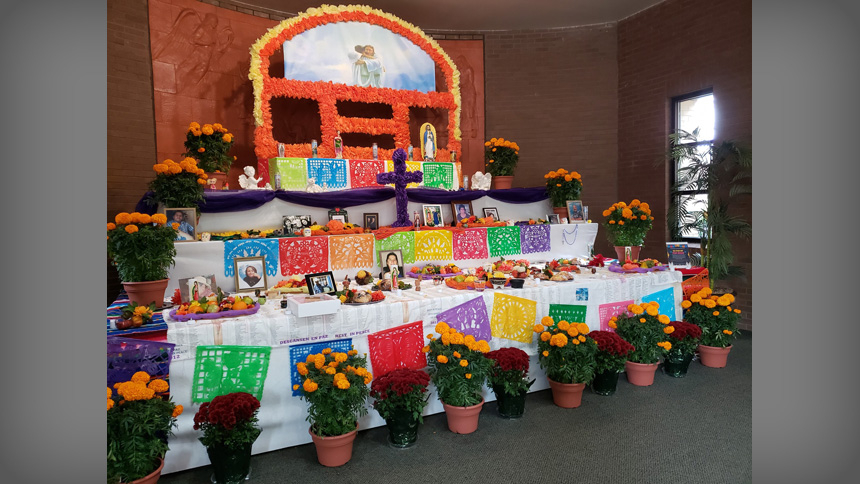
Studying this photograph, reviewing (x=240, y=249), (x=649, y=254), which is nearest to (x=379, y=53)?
(x=240, y=249)

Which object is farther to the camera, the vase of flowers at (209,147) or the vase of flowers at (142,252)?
the vase of flowers at (209,147)

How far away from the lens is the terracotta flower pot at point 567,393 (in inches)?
160

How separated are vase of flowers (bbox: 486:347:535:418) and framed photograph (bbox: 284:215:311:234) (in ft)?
7.44

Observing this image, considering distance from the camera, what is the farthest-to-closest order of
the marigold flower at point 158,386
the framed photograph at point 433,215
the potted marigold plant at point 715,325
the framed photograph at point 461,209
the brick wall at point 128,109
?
the brick wall at point 128,109 < the framed photograph at point 461,209 < the framed photograph at point 433,215 < the potted marigold plant at point 715,325 < the marigold flower at point 158,386

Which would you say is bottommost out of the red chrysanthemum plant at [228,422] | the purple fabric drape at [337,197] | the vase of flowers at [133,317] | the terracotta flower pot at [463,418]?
the terracotta flower pot at [463,418]

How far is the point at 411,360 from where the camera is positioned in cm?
389

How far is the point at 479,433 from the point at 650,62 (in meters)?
6.94

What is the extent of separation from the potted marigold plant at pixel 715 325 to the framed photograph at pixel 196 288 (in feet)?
15.2

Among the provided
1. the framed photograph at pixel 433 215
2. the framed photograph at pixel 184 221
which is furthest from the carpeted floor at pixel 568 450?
the framed photograph at pixel 433 215

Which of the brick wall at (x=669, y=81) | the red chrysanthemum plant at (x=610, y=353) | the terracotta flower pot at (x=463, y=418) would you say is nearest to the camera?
the terracotta flower pot at (x=463, y=418)

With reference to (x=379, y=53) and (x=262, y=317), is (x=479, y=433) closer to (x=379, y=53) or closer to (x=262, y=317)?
(x=262, y=317)

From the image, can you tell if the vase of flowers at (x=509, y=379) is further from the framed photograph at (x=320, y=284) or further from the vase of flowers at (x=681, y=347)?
the vase of flowers at (x=681, y=347)

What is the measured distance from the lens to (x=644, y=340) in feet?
15.2

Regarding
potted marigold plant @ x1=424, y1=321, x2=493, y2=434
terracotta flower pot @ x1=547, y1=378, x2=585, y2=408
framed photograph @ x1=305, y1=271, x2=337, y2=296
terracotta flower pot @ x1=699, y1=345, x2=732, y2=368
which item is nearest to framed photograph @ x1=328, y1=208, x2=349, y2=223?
framed photograph @ x1=305, y1=271, x2=337, y2=296
